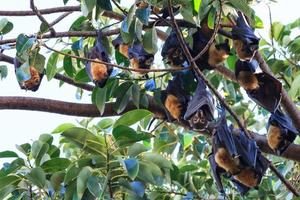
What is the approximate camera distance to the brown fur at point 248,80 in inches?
68.4

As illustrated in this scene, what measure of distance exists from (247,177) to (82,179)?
1.44ft

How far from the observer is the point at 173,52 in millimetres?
1690

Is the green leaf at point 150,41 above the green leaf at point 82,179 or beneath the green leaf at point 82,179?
above

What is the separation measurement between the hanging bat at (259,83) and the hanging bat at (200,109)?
15cm

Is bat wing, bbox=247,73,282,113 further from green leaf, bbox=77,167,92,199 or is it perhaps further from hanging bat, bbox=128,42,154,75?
green leaf, bbox=77,167,92,199

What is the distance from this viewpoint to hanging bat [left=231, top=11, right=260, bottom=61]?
1629mm

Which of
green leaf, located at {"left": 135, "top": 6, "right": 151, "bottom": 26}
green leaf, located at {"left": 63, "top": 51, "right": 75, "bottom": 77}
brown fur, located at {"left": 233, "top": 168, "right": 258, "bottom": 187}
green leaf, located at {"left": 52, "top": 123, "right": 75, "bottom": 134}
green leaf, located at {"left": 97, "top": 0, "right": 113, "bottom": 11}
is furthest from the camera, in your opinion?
green leaf, located at {"left": 63, "top": 51, "right": 75, "bottom": 77}

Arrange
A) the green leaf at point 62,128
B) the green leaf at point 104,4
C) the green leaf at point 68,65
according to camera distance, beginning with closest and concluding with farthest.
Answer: the green leaf at point 104,4 < the green leaf at point 62,128 < the green leaf at point 68,65

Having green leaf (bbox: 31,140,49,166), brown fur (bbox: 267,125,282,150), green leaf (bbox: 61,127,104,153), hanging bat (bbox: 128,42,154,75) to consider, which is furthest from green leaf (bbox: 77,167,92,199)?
brown fur (bbox: 267,125,282,150)

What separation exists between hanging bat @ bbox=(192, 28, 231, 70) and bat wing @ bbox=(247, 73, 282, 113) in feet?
0.43

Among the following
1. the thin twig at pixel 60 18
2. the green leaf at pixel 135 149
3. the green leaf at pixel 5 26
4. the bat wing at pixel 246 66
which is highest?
the thin twig at pixel 60 18

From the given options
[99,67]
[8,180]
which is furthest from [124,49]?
[8,180]

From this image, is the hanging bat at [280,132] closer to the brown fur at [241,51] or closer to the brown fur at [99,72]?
the brown fur at [241,51]

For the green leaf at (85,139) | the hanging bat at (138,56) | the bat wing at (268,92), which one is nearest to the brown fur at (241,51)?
the bat wing at (268,92)
